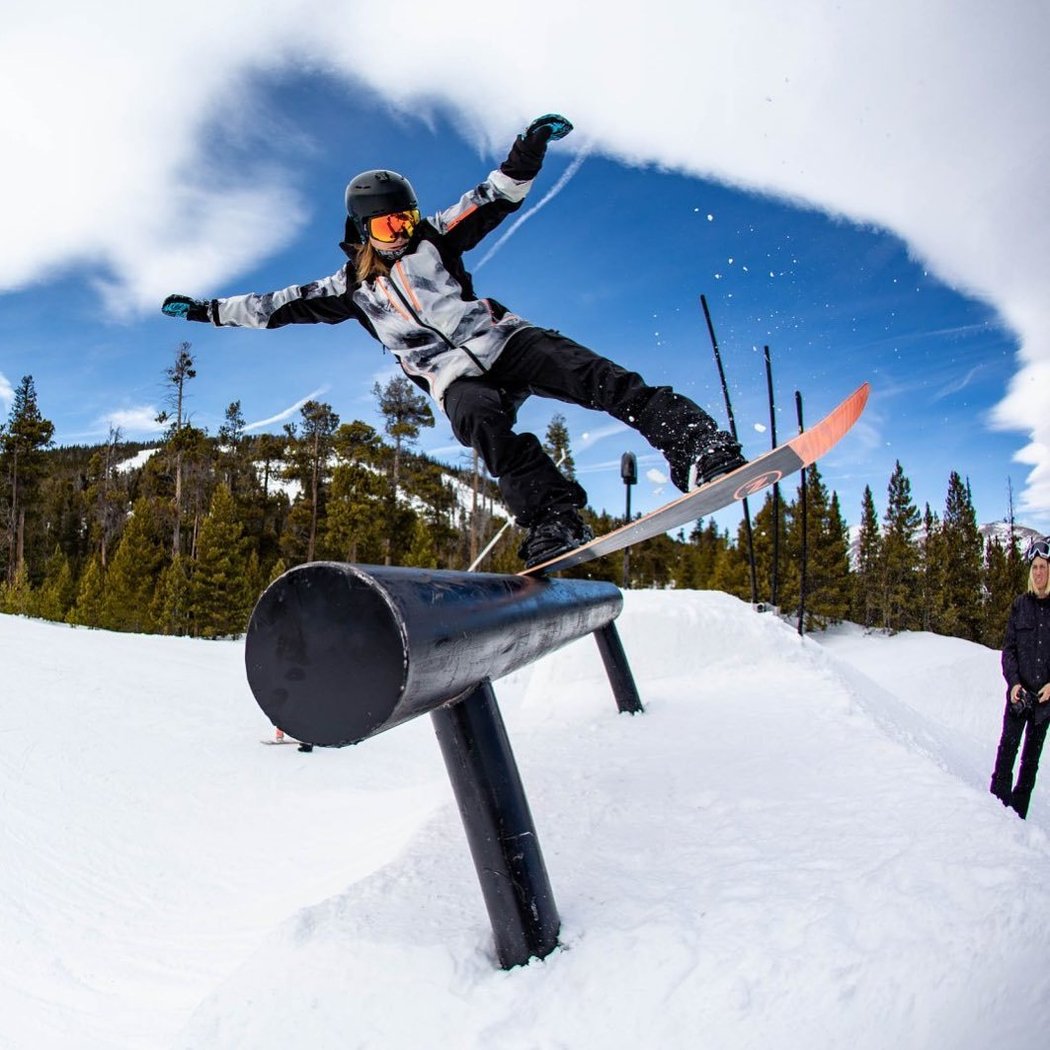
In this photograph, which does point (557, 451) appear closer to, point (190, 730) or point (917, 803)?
point (190, 730)

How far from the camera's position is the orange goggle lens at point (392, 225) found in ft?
9.78

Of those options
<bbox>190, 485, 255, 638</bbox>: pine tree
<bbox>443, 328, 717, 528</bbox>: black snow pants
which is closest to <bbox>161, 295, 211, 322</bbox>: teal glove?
<bbox>443, 328, 717, 528</bbox>: black snow pants

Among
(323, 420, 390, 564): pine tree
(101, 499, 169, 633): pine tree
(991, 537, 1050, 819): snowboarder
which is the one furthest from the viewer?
(323, 420, 390, 564): pine tree

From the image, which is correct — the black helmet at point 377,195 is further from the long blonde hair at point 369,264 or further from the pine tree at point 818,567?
the pine tree at point 818,567

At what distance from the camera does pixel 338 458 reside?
1439 inches

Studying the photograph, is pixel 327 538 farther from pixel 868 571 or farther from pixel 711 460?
pixel 868 571

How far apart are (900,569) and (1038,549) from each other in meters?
44.8

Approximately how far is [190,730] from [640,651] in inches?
184

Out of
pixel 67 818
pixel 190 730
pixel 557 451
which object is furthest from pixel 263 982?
pixel 557 451

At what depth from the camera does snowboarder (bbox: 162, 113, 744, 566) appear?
108 inches

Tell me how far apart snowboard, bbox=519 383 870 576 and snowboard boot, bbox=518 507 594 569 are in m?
0.07

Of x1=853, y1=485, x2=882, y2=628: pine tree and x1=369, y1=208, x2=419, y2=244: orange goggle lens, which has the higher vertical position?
x1=369, y1=208, x2=419, y2=244: orange goggle lens

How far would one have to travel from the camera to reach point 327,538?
31938 mm

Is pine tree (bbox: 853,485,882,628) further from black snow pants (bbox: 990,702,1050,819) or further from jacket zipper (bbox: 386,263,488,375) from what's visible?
jacket zipper (bbox: 386,263,488,375)
